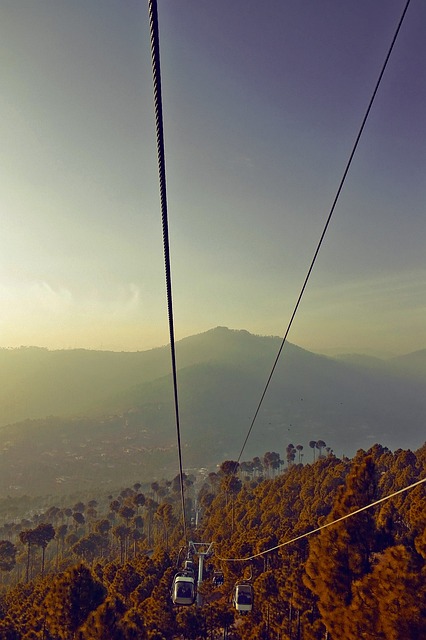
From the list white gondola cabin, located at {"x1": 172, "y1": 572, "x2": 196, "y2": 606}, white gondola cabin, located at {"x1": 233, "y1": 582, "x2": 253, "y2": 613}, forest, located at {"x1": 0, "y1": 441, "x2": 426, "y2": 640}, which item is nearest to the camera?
forest, located at {"x1": 0, "y1": 441, "x2": 426, "y2": 640}

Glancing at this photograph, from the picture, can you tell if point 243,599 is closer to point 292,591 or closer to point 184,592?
point 292,591

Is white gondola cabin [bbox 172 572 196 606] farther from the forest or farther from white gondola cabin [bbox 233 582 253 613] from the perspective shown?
white gondola cabin [bbox 233 582 253 613]

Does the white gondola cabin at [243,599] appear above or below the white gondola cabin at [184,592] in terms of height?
below

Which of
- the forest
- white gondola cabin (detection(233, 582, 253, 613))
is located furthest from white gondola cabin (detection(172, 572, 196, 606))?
white gondola cabin (detection(233, 582, 253, 613))

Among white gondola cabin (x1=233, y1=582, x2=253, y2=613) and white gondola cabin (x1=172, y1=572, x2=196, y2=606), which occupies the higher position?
white gondola cabin (x1=172, y1=572, x2=196, y2=606)

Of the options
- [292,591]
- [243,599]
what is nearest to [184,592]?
[243,599]

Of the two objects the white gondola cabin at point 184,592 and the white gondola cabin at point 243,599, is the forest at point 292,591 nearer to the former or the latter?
the white gondola cabin at point 184,592

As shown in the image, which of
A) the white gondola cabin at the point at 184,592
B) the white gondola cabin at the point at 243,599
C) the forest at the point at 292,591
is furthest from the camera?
the white gondola cabin at the point at 243,599

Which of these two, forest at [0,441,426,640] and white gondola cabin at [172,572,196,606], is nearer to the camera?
forest at [0,441,426,640]

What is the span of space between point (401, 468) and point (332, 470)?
525 inches

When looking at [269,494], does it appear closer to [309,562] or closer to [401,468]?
[401,468]

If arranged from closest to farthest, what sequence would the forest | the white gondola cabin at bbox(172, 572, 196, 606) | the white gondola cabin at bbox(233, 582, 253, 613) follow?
the forest < the white gondola cabin at bbox(172, 572, 196, 606) < the white gondola cabin at bbox(233, 582, 253, 613)

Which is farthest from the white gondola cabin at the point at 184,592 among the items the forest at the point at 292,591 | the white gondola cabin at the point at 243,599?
the white gondola cabin at the point at 243,599

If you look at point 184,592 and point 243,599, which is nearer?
point 184,592
